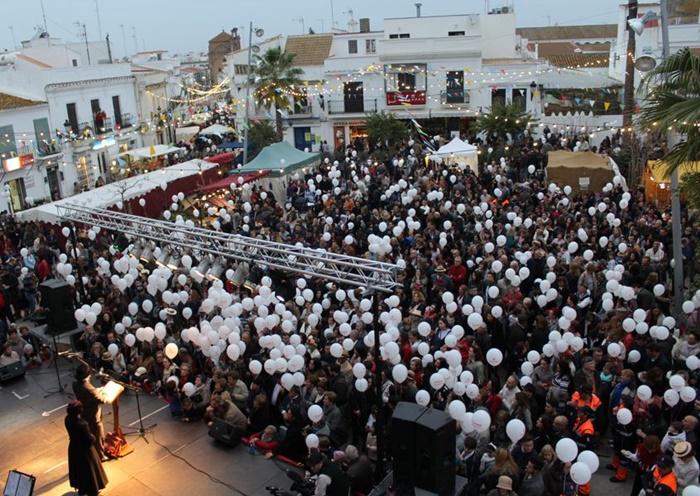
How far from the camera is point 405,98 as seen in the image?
2964 cm

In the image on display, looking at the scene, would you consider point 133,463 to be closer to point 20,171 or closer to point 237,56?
point 20,171

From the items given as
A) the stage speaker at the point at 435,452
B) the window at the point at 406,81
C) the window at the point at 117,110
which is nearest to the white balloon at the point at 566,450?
the stage speaker at the point at 435,452

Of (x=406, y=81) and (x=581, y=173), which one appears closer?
(x=581, y=173)

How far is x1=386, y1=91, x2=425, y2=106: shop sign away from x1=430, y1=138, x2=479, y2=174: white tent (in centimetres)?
985

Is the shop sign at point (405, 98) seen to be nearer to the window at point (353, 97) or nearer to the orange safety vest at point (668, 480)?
the window at point (353, 97)

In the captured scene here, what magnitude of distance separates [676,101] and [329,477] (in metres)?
6.00

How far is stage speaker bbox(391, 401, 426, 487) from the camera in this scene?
236 inches

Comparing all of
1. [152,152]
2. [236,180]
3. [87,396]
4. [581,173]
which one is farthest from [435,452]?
[152,152]

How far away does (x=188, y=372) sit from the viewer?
30.2ft

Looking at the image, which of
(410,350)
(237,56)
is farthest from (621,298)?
(237,56)

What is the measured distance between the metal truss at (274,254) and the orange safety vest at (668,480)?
337cm

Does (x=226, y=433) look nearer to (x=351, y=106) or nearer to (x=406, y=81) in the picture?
(x=351, y=106)

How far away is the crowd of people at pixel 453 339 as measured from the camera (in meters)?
6.82

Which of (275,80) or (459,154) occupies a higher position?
(275,80)
